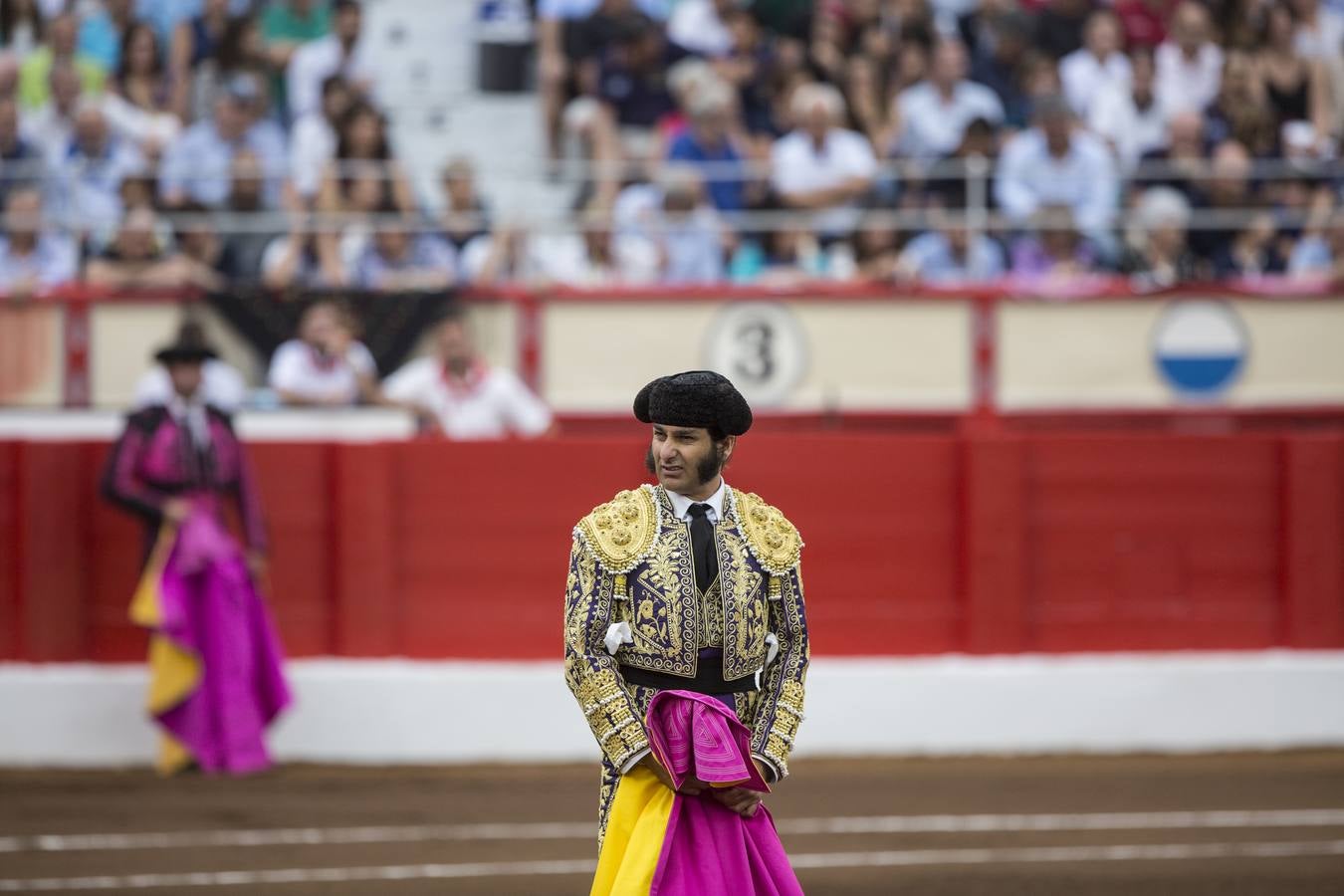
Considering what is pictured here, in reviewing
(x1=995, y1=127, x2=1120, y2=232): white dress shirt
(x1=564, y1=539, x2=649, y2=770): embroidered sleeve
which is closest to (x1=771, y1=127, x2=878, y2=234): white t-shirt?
(x1=995, y1=127, x2=1120, y2=232): white dress shirt

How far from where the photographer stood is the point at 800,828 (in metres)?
6.69

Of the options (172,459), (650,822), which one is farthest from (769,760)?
(172,459)

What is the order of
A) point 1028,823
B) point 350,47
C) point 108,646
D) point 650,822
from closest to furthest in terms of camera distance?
point 650,822 < point 1028,823 < point 108,646 < point 350,47

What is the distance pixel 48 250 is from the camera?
1037cm

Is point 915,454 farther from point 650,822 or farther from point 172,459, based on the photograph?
point 650,822

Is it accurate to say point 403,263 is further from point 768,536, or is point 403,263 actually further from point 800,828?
point 768,536

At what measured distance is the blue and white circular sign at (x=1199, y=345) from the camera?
10.7 m

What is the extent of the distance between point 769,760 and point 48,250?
7.45m

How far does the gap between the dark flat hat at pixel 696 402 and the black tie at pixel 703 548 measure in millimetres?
180

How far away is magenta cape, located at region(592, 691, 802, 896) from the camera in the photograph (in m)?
3.73

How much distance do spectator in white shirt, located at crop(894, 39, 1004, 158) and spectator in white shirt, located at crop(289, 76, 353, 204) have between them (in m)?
2.85

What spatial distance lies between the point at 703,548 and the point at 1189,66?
8.43 m

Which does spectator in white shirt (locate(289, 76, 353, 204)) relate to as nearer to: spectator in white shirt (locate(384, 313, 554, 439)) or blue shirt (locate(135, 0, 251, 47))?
blue shirt (locate(135, 0, 251, 47))

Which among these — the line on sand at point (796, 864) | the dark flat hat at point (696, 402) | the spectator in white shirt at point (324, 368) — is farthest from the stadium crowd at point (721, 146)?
the dark flat hat at point (696, 402)
